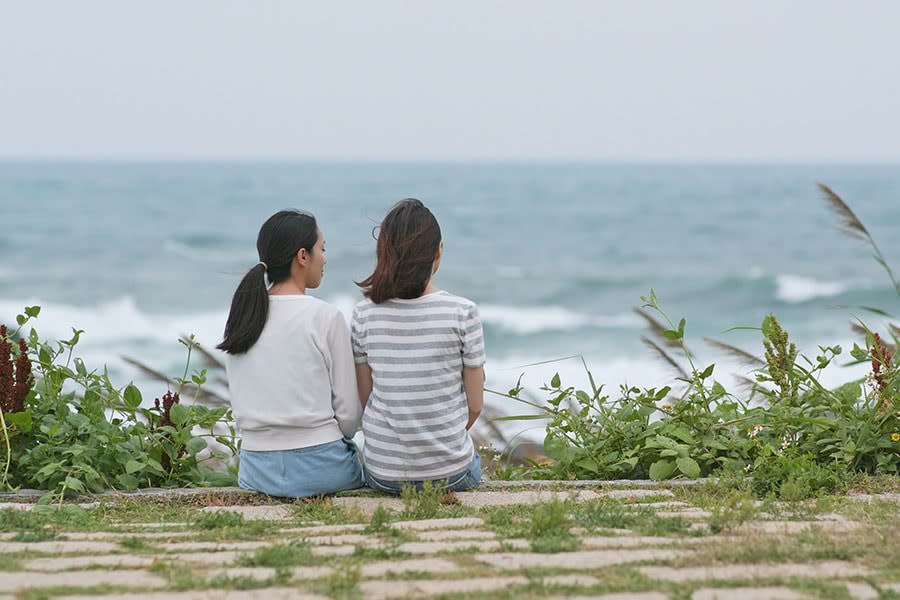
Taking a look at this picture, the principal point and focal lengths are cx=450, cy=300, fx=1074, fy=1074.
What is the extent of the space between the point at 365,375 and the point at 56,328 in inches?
688

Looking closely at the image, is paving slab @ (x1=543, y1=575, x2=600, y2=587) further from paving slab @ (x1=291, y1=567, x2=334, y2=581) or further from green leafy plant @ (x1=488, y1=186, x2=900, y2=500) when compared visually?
green leafy plant @ (x1=488, y1=186, x2=900, y2=500)

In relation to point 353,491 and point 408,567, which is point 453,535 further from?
point 353,491

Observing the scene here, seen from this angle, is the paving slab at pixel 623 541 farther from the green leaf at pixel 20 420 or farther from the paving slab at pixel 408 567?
the green leaf at pixel 20 420

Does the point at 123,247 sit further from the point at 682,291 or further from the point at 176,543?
the point at 176,543

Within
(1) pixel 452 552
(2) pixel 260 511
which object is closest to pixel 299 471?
(2) pixel 260 511

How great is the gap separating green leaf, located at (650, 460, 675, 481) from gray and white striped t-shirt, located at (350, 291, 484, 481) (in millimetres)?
839

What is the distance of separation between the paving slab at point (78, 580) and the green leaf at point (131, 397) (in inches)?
62.2

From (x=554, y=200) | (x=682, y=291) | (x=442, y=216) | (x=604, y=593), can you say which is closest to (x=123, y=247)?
(x=442, y=216)

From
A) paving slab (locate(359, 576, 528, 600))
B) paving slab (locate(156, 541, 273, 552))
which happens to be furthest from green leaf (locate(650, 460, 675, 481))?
paving slab (locate(156, 541, 273, 552))

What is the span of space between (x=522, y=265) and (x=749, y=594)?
24099mm

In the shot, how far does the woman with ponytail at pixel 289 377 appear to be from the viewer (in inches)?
161

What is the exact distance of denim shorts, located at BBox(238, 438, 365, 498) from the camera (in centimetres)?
411

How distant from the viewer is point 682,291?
2314 centimetres

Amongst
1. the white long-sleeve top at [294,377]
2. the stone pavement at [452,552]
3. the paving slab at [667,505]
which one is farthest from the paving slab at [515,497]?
the white long-sleeve top at [294,377]
